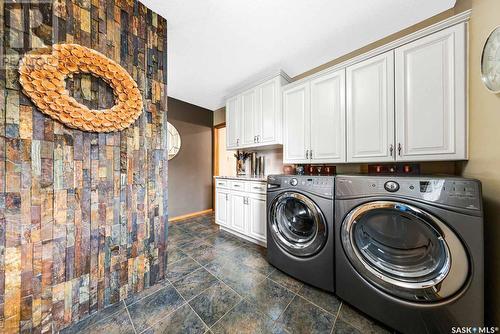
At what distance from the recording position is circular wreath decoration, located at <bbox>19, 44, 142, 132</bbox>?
0.94 meters

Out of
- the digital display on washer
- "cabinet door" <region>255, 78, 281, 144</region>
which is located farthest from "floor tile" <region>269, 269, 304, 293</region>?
"cabinet door" <region>255, 78, 281, 144</region>

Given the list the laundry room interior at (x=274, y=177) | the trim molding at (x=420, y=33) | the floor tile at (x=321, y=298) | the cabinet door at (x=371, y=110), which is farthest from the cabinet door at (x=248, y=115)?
the floor tile at (x=321, y=298)

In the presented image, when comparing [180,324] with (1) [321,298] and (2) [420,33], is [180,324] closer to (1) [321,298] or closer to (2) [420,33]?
(1) [321,298]

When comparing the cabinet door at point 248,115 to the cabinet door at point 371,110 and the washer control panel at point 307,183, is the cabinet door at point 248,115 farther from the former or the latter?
the cabinet door at point 371,110

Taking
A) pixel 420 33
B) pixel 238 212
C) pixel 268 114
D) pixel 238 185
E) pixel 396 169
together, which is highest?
pixel 420 33

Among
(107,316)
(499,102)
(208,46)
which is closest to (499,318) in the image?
(499,102)

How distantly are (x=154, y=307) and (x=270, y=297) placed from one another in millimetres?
888

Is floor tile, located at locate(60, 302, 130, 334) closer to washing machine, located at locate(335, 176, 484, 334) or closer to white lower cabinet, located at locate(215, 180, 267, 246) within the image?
white lower cabinet, located at locate(215, 180, 267, 246)

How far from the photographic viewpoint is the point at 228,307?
124 centimetres

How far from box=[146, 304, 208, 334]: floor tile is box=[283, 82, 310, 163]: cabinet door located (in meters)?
1.72

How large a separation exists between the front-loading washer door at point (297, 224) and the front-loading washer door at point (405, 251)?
0.65 ft

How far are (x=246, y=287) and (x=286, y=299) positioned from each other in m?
0.35

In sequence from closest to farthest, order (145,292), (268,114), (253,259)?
(145,292) < (253,259) < (268,114)

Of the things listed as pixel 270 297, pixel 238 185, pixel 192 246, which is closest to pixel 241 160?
pixel 238 185
